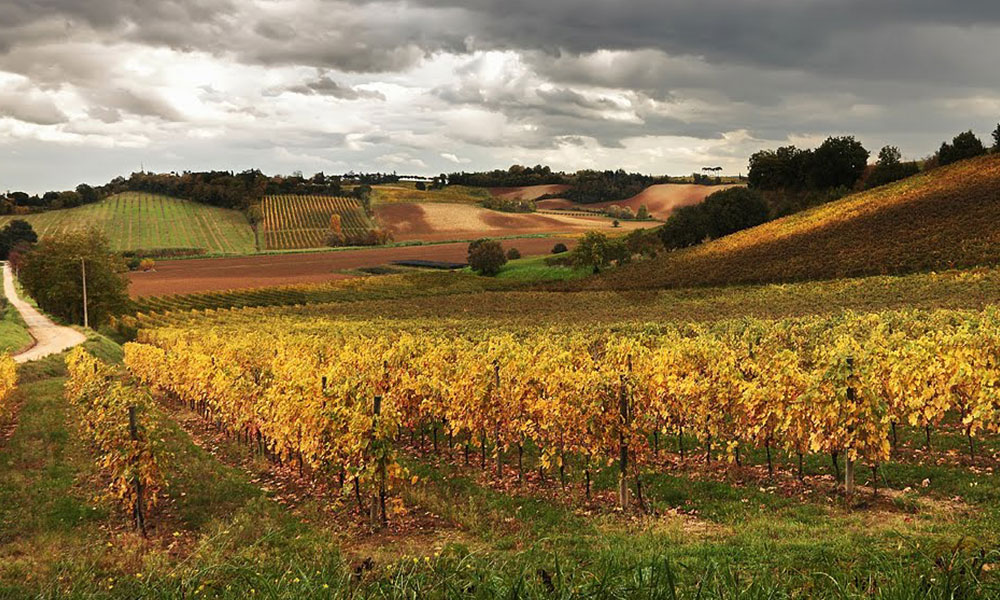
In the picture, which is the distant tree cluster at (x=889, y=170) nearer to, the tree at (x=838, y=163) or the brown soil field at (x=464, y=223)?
the tree at (x=838, y=163)

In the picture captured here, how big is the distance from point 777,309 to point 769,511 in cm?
4263

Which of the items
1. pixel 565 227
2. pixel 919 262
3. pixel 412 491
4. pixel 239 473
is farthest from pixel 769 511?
pixel 565 227

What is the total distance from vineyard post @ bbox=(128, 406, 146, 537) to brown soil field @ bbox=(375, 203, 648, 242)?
129538 millimetres

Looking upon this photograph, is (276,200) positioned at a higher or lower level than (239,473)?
higher

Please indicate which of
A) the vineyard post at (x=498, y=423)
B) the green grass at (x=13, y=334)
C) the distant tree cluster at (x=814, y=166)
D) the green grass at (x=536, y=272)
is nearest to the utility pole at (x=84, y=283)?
the green grass at (x=13, y=334)

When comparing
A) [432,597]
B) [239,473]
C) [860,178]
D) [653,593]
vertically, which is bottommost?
[239,473]

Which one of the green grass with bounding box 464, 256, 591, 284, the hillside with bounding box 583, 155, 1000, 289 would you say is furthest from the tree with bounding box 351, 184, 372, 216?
the hillside with bounding box 583, 155, 1000, 289

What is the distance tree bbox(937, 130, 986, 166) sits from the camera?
318 ft

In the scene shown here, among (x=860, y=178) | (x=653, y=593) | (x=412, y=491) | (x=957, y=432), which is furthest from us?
(x=860, y=178)

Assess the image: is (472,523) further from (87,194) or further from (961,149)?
(87,194)

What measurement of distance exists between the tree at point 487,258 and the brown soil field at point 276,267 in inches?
469

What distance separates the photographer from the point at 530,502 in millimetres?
15484

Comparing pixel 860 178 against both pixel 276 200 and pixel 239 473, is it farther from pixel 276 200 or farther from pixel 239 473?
pixel 276 200

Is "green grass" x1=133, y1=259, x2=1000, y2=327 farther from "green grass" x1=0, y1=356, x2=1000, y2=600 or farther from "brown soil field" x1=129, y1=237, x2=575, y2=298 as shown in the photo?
"green grass" x1=0, y1=356, x2=1000, y2=600
